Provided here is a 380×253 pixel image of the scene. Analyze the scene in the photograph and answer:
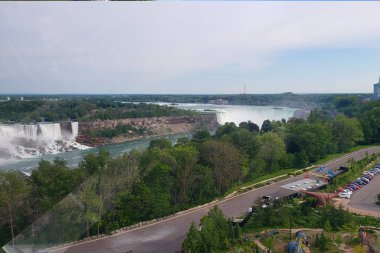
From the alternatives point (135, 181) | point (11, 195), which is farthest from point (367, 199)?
point (11, 195)

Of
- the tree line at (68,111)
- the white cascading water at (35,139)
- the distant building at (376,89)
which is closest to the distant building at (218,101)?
the tree line at (68,111)

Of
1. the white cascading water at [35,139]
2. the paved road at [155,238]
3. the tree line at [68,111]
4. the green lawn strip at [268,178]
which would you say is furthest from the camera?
the tree line at [68,111]

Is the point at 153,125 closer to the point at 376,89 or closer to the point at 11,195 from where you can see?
the point at 376,89

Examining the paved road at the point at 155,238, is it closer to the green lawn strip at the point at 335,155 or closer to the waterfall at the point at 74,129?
the green lawn strip at the point at 335,155

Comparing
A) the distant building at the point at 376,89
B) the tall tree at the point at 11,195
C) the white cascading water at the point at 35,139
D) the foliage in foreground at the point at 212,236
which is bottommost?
the white cascading water at the point at 35,139

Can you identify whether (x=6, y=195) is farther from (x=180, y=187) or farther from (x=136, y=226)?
(x=180, y=187)

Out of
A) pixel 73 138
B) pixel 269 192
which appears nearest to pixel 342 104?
pixel 73 138

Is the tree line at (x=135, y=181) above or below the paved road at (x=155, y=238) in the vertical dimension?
above
